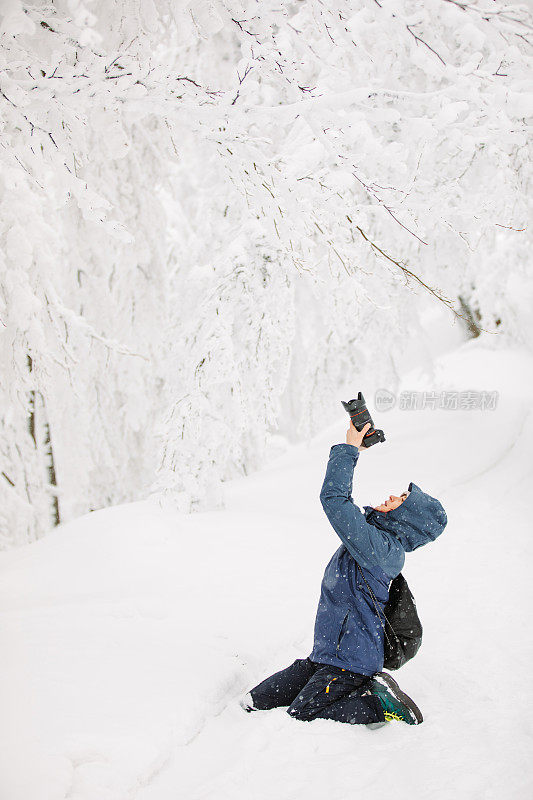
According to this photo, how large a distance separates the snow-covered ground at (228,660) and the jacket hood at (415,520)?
917 millimetres

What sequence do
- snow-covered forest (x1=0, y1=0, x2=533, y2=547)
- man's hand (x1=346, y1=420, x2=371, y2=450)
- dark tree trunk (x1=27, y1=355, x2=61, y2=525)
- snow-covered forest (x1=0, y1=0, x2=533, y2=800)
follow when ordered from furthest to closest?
dark tree trunk (x1=27, y1=355, x2=61, y2=525) < snow-covered forest (x1=0, y1=0, x2=533, y2=547) < man's hand (x1=346, y1=420, x2=371, y2=450) < snow-covered forest (x1=0, y1=0, x2=533, y2=800)

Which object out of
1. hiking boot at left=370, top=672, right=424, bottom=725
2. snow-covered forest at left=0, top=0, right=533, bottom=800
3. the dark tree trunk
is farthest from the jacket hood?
the dark tree trunk

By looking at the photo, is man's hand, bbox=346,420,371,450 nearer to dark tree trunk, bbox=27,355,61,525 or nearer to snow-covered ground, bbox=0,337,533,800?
snow-covered ground, bbox=0,337,533,800

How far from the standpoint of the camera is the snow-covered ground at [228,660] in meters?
2.34

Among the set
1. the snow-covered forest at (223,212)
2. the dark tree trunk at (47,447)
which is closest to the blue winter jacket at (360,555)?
the snow-covered forest at (223,212)

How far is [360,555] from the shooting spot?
262cm

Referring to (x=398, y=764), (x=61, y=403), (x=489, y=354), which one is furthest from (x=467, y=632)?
(x=489, y=354)

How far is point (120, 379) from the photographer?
10.2m

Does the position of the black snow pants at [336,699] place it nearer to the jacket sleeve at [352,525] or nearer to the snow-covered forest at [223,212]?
the jacket sleeve at [352,525]

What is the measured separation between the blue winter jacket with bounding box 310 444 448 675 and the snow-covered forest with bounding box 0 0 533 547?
1157mm

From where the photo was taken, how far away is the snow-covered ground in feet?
7.68

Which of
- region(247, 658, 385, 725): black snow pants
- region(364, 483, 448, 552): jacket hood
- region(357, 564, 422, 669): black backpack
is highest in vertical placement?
region(364, 483, 448, 552): jacket hood

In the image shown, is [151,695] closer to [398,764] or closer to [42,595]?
[398,764]

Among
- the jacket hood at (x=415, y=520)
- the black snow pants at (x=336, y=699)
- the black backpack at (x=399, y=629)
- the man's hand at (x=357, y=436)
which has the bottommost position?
the black snow pants at (x=336, y=699)
